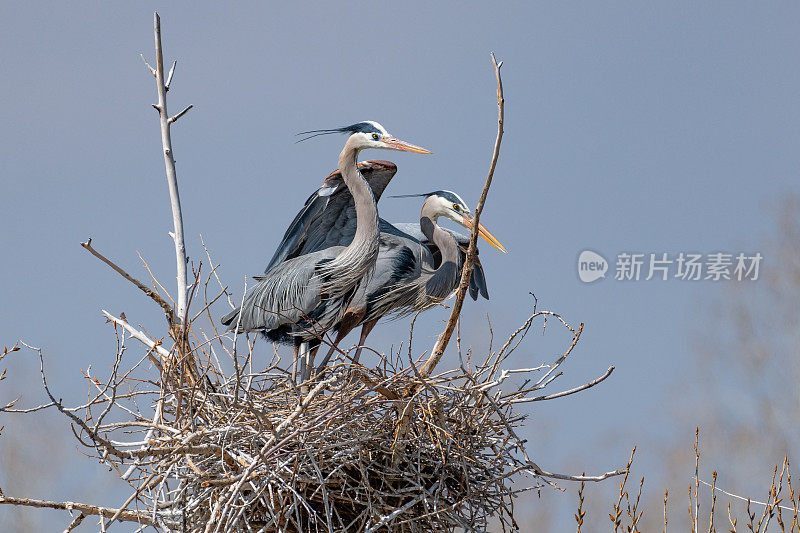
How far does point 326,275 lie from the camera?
6.26m

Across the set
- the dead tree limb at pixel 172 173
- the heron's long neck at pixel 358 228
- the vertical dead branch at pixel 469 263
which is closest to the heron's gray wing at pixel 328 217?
the heron's long neck at pixel 358 228

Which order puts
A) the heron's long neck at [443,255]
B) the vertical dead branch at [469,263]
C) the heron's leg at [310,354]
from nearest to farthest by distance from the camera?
1. the vertical dead branch at [469,263]
2. the heron's leg at [310,354]
3. the heron's long neck at [443,255]

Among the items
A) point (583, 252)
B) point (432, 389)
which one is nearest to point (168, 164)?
point (432, 389)

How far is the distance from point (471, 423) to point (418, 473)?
0.35 m

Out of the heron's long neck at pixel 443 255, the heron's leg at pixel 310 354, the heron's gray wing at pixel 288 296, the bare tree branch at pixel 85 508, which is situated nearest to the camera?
the bare tree branch at pixel 85 508

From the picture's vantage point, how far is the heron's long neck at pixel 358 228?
19.8 ft

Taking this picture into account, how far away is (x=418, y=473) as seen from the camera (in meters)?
3.99

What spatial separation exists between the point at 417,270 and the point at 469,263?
10.2 feet

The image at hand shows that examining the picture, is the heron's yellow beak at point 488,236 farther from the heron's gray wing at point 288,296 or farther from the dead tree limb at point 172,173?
the dead tree limb at point 172,173

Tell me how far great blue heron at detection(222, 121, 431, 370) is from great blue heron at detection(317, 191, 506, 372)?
0.67 ft

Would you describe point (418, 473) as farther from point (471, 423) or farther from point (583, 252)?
point (583, 252)

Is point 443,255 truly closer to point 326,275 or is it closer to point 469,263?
point 326,275

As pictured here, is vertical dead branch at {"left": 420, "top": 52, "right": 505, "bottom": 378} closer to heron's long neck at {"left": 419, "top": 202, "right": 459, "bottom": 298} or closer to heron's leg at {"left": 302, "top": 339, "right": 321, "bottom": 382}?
heron's leg at {"left": 302, "top": 339, "right": 321, "bottom": 382}

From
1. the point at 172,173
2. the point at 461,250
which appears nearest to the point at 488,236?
the point at 461,250
